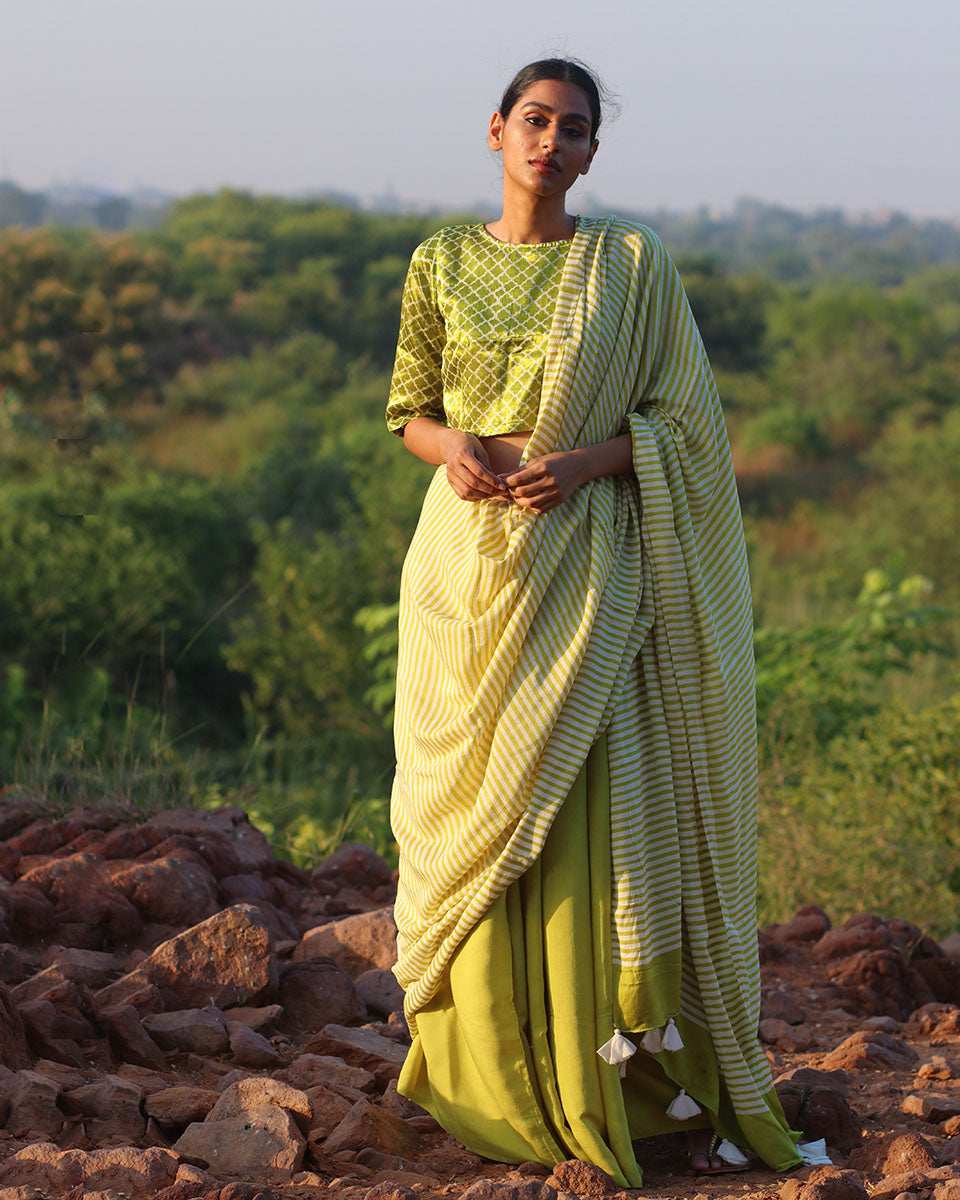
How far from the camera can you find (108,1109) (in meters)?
2.58

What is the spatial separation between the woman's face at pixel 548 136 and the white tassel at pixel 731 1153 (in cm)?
186

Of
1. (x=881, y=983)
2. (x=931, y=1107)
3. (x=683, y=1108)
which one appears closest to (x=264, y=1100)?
(x=683, y=1108)

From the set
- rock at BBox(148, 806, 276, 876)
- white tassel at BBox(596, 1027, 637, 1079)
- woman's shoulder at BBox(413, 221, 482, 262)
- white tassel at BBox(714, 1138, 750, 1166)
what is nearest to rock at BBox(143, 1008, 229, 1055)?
rock at BBox(148, 806, 276, 876)

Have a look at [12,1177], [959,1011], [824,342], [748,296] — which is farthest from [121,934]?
[748,296]

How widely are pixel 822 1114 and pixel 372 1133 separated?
3.02 ft

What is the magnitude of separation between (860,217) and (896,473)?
4686 inches

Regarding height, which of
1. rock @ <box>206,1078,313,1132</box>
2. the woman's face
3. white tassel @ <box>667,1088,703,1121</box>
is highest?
the woman's face

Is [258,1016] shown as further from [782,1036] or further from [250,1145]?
[782,1036]

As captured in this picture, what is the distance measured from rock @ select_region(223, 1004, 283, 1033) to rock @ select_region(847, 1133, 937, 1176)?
4.25 feet

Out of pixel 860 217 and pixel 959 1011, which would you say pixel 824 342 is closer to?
pixel 959 1011

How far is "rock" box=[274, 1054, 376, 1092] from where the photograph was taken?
278 centimetres

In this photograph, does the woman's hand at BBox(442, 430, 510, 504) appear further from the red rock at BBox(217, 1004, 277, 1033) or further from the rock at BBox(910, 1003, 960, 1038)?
the rock at BBox(910, 1003, 960, 1038)

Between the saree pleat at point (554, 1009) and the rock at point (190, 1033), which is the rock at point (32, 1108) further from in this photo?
the saree pleat at point (554, 1009)

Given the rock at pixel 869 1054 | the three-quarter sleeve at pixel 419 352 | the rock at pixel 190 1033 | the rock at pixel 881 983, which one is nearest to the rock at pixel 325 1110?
the rock at pixel 190 1033
